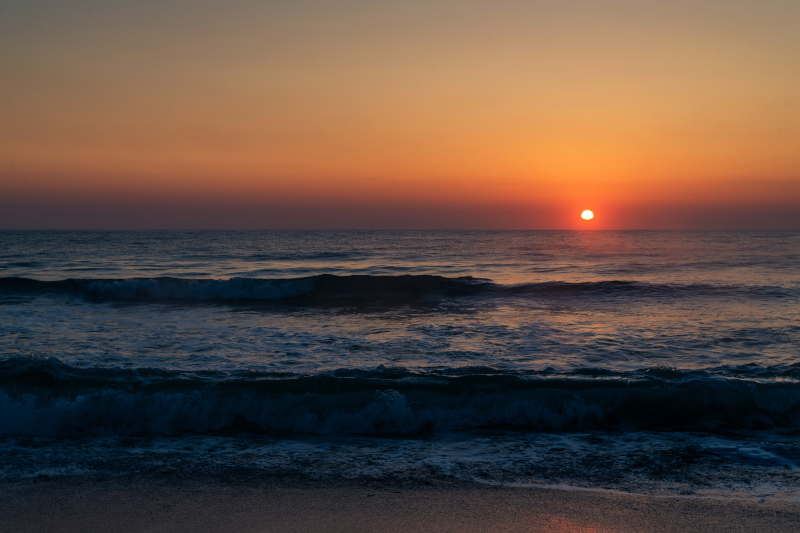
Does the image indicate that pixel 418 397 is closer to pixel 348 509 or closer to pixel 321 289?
pixel 348 509

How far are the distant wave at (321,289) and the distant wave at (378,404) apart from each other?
11.1 m

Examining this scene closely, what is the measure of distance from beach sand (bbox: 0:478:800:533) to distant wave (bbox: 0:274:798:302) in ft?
46.1

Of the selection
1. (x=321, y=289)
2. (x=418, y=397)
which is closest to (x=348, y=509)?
(x=418, y=397)

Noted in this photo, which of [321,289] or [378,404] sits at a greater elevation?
[321,289]

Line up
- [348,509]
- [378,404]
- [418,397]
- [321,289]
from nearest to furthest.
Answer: [348,509], [378,404], [418,397], [321,289]

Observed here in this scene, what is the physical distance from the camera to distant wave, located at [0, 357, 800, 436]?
607 cm

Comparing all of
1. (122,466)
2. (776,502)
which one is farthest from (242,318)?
(776,502)

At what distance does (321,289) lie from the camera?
20344mm

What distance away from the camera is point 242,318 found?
13.6 metres

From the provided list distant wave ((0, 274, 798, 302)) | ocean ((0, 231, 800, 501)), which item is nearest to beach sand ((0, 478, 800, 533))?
ocean ((0, 231, 800, 501))

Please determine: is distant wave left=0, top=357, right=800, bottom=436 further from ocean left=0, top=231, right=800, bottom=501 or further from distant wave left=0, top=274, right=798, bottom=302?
distant wave left=0, top=274, right=798, bottom=302

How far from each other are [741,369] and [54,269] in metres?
30.4

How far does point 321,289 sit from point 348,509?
54.6 feet

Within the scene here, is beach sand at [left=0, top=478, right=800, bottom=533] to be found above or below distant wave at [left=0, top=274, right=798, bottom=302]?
below
